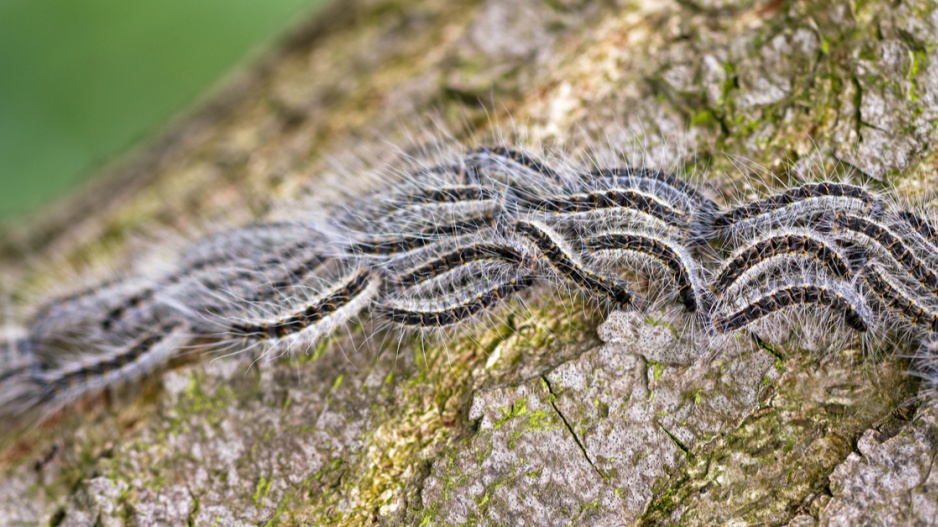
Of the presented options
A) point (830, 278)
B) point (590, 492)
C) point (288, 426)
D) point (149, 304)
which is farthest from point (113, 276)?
point (830, 278)

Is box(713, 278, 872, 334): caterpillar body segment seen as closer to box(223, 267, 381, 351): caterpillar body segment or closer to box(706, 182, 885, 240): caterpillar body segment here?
box(706, 182, 885, 240): caterpillar body segment

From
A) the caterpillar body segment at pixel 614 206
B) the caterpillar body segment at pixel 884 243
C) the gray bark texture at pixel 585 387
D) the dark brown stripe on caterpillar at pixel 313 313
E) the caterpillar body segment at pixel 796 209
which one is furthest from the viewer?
the dark brown stripe on caterpillar at pixel 313 313

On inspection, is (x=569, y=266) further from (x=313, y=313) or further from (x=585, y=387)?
(x=313, y=313)

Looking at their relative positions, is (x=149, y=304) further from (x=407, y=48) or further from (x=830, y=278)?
(x=830, y=278)

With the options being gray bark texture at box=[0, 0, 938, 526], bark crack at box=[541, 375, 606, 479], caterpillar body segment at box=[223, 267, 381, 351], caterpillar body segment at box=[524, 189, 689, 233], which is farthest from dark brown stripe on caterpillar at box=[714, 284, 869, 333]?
caterpillar body segment at box=[223, 267, 381, 351]

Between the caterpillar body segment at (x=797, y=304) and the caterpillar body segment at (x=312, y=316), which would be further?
the caterpillar body segment at (x=312, y=316)

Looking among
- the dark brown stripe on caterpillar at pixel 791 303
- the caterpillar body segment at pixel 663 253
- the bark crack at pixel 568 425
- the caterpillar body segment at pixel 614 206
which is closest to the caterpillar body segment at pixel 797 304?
the dark brown stripe on caterpillar at pixel 791 303

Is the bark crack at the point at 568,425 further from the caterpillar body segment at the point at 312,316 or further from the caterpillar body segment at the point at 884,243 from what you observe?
the caterpillar body segment at the point at 884,243
